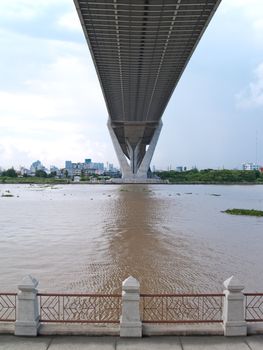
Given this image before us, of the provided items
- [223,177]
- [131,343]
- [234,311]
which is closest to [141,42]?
[234,311]

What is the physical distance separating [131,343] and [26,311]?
146cm

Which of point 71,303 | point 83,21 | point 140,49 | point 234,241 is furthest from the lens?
point 140,49

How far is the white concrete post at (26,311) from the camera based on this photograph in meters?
5.41

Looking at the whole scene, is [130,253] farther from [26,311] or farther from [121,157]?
[121,157]

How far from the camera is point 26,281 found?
5.45 meters

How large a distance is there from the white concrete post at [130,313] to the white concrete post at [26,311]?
1.19 metres

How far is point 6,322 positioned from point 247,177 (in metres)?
111

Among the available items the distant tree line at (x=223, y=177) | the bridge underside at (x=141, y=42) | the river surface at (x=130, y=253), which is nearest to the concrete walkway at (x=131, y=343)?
the river surface at (x=130, y=253)

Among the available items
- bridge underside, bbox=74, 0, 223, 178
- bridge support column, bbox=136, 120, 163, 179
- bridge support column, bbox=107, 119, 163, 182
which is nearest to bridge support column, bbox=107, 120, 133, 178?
bridge support column, bbox=107, 119, 163, 182

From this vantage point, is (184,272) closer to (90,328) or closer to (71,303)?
(71,303)

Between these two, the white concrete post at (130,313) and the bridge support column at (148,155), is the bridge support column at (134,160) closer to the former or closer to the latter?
the bridge support column at (148,155)

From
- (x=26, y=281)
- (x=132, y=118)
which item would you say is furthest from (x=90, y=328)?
(x=132, y=118)

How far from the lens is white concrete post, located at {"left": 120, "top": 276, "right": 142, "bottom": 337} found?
539 cm

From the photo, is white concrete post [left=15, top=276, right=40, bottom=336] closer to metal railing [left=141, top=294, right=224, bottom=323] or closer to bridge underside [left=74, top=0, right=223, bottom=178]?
metal railing [left=141, top=294, right=224, bottom=323]
